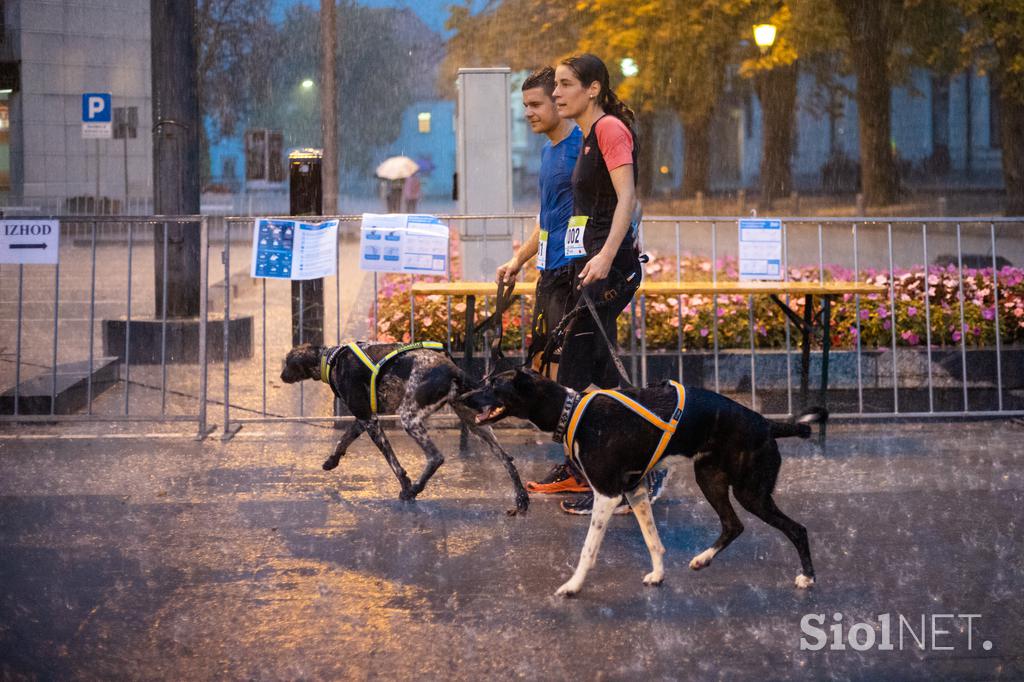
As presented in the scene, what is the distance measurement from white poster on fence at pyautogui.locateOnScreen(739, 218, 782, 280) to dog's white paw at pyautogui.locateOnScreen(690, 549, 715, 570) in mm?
3456

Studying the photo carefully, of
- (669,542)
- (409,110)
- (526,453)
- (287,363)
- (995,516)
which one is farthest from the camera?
(409,110)

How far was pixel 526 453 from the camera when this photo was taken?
8.34 meters

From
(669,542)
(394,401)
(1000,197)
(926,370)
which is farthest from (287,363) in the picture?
(1000,197)

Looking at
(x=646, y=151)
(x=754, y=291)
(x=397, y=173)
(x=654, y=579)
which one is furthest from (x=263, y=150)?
(x=646, y=151)

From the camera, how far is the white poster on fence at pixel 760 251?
8.72 m

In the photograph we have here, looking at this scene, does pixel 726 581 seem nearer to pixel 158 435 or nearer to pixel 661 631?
pixel 661 631

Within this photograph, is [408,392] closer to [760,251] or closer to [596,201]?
[596,201]

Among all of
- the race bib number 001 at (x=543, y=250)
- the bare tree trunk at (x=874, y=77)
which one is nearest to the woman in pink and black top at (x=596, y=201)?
the race bib number 001 at (x=543, y=250)

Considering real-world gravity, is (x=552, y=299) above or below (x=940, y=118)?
below

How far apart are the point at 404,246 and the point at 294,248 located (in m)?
0.73

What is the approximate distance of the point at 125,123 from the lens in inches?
1128

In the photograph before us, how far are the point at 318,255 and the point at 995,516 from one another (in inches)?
179

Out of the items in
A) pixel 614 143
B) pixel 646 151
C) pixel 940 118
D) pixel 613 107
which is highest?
pixel 940 118

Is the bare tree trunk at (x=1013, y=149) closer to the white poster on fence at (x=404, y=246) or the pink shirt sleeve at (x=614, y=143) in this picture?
the white poster on fence at (x=404, y=246)
